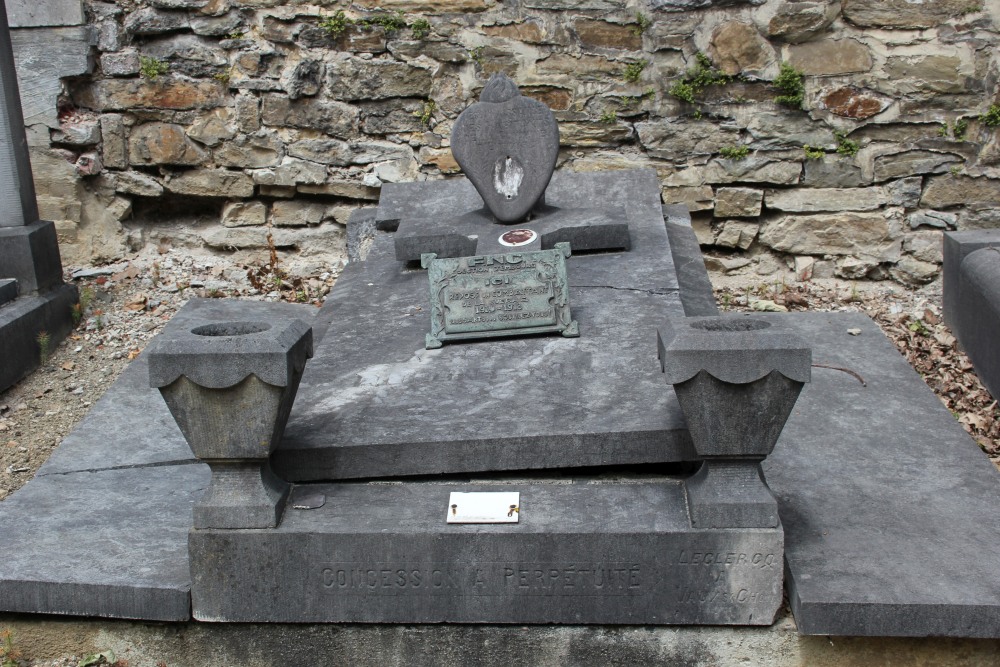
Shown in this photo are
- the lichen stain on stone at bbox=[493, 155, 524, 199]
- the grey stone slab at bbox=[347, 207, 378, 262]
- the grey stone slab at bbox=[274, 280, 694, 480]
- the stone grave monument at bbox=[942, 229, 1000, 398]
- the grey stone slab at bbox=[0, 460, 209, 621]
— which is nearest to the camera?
the grey stone slab at bbox=[0, 460, 209, 621]

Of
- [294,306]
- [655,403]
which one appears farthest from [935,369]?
[294,306]

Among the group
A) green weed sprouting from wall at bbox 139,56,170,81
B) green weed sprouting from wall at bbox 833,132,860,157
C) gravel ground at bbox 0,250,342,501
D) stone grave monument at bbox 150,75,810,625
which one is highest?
green weed sprouting from wall at bbox 139,56,170,81

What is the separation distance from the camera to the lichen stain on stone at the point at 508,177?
511cm

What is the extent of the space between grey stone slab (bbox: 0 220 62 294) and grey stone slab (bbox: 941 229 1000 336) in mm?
4763

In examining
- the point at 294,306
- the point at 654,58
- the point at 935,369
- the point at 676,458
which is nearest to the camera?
the point at 676,458

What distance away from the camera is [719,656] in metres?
3.11

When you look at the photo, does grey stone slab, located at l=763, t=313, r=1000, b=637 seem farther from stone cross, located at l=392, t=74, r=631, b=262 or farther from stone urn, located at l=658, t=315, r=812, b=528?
stone cross, located at l=392, t=74, r=631, b=262

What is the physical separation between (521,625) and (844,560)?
0.96m

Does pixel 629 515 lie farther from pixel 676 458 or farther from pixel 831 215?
pixel 831 215

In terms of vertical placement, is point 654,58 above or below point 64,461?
above

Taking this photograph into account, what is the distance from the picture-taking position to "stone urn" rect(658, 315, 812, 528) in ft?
9.43

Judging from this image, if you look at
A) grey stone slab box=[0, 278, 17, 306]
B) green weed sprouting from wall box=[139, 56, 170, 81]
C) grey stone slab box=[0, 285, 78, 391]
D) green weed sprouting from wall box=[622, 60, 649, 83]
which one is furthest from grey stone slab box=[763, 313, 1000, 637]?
green weed sprouting from wall box=[139, 56, 170, 81]

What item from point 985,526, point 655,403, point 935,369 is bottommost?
point 935,369

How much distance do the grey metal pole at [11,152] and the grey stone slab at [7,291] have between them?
0.35 metres
